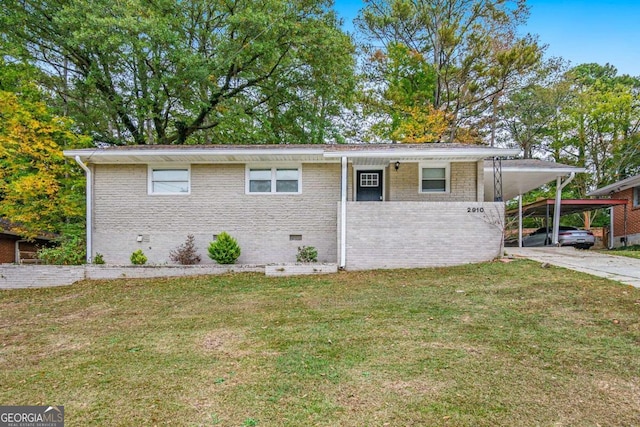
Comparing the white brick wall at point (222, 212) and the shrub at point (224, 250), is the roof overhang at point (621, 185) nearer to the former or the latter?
the white brick wall at point (222, 212)

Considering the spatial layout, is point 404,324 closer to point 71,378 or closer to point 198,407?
point 198,407

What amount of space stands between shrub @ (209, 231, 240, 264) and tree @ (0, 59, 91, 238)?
4.82m

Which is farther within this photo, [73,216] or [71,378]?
[73,216]

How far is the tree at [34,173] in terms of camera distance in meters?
10.6

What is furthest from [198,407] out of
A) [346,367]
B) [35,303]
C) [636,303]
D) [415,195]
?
[415,195]

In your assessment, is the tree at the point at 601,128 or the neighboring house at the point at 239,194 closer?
the neighboring house at the point at 239,194

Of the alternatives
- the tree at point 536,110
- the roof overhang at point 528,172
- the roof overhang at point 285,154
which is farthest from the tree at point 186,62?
the tree at point 536,110

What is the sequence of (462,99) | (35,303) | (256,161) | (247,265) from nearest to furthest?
(35,303) → (247,265) → (256,161) → (462,99)

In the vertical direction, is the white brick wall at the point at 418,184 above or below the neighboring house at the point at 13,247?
above

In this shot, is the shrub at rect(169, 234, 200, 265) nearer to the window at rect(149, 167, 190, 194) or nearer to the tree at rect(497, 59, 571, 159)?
the window at rect(149, 167, 190, 194)

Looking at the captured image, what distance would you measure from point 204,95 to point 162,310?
12.6 m

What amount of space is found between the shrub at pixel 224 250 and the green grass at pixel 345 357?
9.47 feet

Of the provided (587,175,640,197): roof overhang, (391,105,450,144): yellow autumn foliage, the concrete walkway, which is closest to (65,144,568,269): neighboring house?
the concrete walkway

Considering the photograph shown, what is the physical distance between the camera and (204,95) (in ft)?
54.5
